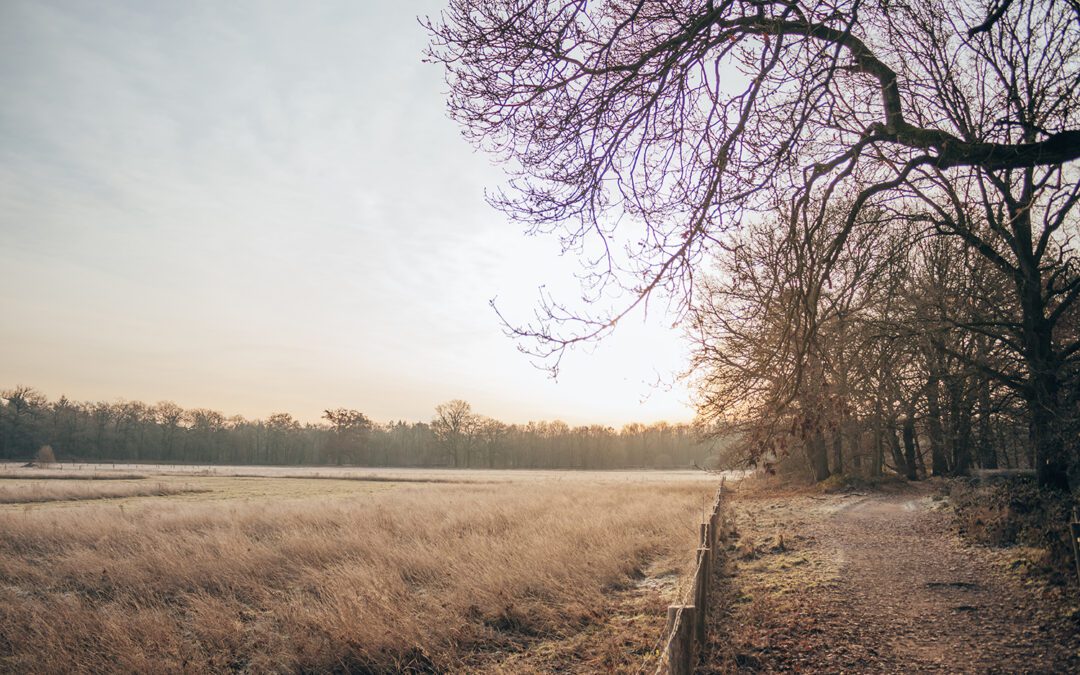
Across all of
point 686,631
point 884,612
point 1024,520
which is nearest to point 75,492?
point 686,631

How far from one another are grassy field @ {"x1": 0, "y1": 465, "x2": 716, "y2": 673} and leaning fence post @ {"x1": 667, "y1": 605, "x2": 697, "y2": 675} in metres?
1.72

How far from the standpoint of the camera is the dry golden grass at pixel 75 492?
2719 centimetres

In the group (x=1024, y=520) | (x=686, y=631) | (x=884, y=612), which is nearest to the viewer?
(x=686, y=631)

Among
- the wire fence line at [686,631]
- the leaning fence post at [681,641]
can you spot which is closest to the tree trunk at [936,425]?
the wire fence line at [686,631]

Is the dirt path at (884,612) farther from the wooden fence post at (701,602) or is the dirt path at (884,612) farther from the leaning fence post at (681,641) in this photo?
the leaning fence post at (681,641)

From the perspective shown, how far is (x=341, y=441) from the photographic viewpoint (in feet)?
313

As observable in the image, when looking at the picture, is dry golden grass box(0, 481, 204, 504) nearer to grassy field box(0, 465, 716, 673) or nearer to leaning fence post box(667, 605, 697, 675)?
grassy field box(0, 465, 716, 673)

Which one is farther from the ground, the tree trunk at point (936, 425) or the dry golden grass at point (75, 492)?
the tree trunk at point (936, 425)

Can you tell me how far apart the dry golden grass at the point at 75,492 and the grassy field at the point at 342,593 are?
51.0 ft

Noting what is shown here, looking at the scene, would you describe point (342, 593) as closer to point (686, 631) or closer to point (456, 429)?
point (686, 631)

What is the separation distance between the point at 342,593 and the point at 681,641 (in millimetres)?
6398

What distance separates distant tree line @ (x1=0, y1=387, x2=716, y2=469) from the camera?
9269 centimetres

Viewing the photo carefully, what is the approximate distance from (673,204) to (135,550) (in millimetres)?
14087

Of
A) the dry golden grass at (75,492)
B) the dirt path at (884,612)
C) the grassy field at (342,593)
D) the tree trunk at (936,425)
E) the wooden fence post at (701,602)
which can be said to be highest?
the tree trunk at (936,425)
